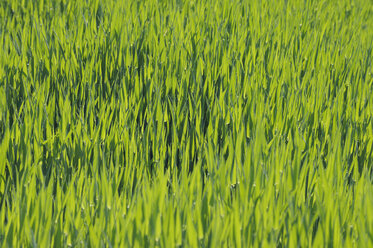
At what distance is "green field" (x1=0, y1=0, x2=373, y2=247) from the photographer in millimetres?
1215

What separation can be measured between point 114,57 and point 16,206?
50.4 inches

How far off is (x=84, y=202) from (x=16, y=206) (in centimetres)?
18

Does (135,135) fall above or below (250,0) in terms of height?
below

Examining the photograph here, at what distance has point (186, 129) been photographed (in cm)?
188

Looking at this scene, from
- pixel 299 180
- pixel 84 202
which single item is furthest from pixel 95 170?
pixel 299 180

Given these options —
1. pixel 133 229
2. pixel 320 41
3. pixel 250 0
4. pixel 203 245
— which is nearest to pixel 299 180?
pixel 203 245

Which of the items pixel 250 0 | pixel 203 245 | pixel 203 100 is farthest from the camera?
pixel 250 0

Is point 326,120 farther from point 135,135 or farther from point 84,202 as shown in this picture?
point 84,202

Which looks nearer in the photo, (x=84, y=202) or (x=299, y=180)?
(x=84, y=202)

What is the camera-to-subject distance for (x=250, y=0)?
346cm

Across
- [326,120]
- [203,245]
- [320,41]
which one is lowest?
[203,245]

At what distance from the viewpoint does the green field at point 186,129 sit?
3.99 ft

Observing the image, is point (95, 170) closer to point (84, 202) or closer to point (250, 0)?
point (84, 202)

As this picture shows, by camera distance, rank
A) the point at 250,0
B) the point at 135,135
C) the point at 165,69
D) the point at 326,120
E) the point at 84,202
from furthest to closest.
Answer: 1. the point at 250,0
2. the point at 165,69
3. the point at 326,120
4. the point at 135,135
5. the point at 84,202
